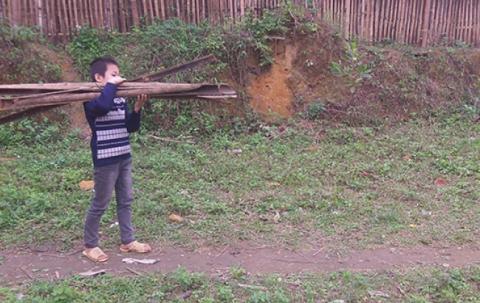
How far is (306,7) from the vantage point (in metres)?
9.38

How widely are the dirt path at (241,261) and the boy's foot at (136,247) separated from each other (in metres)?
0.06

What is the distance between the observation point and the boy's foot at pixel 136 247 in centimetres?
464

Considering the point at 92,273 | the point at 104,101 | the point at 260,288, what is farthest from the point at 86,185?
the point at 260,288

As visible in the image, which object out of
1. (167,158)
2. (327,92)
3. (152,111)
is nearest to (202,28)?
(152,111)

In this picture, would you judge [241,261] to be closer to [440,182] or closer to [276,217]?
Answer: [276,217]

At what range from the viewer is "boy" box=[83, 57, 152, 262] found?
4266mm

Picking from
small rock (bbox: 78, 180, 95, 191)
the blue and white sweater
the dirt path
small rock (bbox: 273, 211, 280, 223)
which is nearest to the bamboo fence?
small rock (bbox: 78, 180, 95, 191)

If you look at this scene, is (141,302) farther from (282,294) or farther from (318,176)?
(318,176)

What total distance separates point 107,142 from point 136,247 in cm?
94

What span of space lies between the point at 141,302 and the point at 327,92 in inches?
235

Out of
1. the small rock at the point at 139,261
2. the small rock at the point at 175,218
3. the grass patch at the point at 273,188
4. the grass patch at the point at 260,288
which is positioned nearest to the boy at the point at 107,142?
the small rock at the point at 139,261

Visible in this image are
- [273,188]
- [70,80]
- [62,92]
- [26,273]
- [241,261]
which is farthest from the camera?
[70,80]

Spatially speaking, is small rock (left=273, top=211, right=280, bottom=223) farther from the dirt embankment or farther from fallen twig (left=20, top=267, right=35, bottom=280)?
the dirt embankment

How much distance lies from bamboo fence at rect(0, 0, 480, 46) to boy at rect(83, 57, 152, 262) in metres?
4.84
